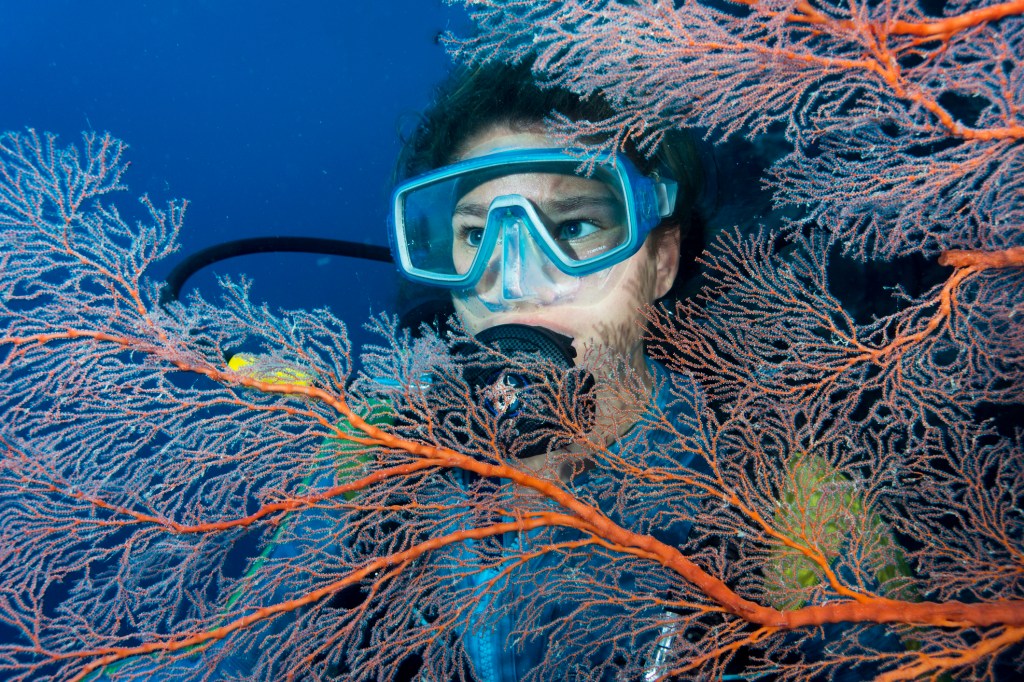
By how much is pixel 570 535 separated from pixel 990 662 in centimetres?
175

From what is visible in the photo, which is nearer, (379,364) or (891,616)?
(891,616)

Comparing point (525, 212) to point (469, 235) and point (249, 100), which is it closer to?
point (469, 235)

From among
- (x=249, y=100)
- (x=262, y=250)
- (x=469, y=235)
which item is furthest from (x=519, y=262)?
(x=249, y=100)

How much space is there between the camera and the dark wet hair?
366 cm

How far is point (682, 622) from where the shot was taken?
197cm

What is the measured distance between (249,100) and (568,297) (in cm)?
5926

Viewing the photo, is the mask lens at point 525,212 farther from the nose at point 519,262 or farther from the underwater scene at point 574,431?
the underwater scene at point 574,431

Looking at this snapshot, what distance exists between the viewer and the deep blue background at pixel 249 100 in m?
44.4

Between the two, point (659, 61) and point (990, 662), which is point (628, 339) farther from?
point (990, 662)

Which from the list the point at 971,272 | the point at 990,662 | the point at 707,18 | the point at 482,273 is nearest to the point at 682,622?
the point at 990,662

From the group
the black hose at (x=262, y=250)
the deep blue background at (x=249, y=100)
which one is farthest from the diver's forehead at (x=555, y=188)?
the deep blue background at (x=249, y=100)

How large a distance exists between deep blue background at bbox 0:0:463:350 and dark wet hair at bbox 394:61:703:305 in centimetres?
3825

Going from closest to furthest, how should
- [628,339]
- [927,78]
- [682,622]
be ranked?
[927,78]
[682,622]
[628,339]

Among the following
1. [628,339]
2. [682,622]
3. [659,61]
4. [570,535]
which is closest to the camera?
[659,61]
